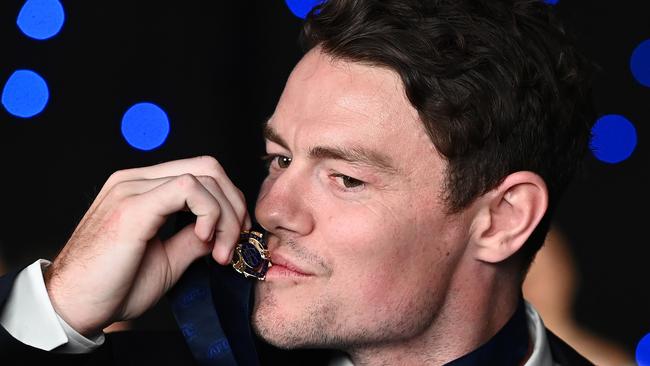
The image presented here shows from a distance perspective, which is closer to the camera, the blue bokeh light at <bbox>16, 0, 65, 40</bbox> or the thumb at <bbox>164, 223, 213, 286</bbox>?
the thumb at <bbox>164, 223, 213, 286</bbox>

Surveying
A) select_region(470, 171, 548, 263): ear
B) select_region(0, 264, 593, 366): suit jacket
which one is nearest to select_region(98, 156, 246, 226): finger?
select_region(0, 264, 593, 366): suit jacket

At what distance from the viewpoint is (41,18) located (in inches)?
109

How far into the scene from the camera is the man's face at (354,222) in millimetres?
1839

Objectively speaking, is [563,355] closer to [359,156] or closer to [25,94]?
[359,156]

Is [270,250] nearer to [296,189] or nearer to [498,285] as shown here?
[296,189]

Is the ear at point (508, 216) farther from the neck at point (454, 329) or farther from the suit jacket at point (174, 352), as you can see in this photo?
the suit jacket at point (174, 352)

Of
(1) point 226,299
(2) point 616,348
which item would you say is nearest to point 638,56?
(2) point 616,348

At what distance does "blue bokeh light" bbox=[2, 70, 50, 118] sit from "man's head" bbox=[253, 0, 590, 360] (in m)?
1.04

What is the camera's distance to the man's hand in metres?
1.78

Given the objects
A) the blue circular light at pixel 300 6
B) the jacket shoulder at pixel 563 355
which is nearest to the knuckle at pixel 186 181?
the jacket shoulder at pixel 563 355

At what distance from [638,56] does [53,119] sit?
1.64m

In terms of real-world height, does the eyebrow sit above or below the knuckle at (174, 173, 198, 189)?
below

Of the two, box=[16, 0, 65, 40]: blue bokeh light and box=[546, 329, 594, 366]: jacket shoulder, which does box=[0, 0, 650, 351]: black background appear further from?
box=[546, 329, 594, 366]: jacket shoulder

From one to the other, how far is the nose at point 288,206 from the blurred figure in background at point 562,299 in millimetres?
1304
